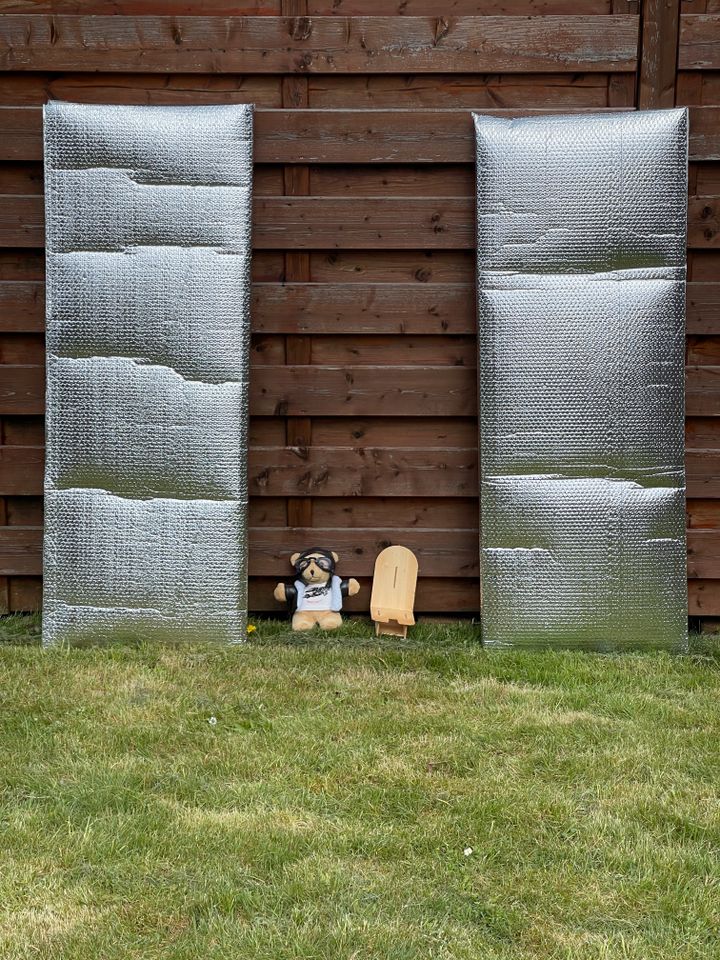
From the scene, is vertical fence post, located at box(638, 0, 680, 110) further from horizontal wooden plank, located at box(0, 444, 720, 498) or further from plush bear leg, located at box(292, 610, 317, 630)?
plush bear leg, located at box(292, 610, 317, 630)

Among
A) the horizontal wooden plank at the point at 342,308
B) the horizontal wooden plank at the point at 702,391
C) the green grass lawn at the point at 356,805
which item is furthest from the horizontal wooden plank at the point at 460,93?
the green grass lawn at the point at 356,805

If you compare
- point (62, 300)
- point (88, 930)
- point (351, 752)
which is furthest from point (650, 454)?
point (88, 930)

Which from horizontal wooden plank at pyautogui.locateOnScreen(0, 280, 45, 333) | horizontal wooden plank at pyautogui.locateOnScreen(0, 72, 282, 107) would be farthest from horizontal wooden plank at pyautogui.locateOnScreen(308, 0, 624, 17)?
horizontal wooden plank at pyautogui.locateOnScreen(0, 280, 45, 333)

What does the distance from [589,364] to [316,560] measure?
1227mm

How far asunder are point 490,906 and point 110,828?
875mm

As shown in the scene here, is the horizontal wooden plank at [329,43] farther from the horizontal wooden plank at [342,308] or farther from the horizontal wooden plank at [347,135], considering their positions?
the horizontal wooden plank at [342,308]

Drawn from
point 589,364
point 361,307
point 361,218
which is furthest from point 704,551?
point 361,218

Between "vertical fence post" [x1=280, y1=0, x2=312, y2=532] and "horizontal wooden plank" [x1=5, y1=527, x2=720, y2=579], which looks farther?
"horizontal wooden plank" [x1=5, y1=527, x2=720, y2=579]

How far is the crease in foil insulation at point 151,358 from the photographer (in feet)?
12.1

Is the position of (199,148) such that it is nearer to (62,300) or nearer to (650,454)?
(62,300)

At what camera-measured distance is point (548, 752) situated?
2744mm

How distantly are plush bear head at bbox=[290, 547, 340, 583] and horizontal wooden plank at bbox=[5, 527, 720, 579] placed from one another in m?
0.09

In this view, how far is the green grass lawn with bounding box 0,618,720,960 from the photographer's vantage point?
1943 millimetres

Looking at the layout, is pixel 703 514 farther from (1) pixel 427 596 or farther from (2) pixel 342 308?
(2) pixel 342 308
